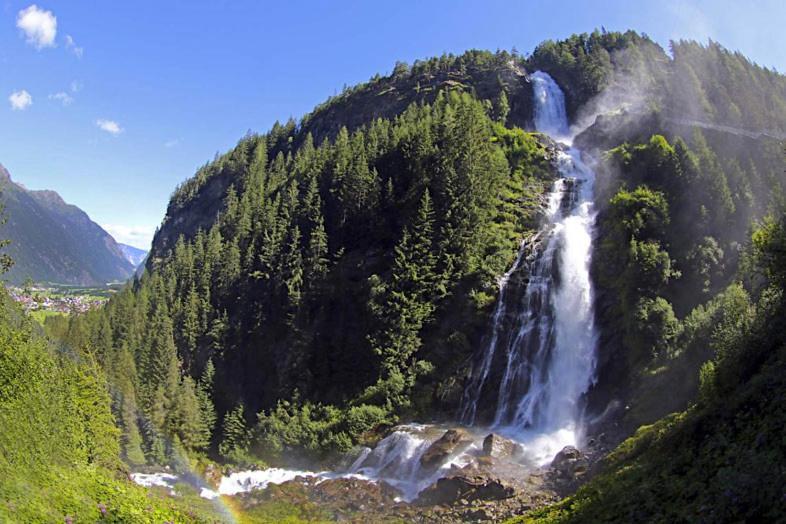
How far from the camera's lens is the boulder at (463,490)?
2931 cm

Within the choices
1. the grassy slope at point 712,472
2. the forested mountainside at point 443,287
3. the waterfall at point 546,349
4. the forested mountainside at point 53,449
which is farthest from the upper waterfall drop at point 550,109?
the forested mountainside at point 53,449

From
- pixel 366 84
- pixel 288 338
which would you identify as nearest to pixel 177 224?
pixel 366 84

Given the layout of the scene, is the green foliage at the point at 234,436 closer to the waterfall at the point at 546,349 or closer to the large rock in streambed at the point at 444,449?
the large rock in streambed at the point at 444,449

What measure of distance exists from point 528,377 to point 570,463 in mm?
12197

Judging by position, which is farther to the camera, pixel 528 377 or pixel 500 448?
pixel 528 377

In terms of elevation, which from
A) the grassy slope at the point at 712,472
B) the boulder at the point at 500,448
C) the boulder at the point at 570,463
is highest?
the grassy slope at the point at 712,472

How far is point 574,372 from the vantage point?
40.8 meters

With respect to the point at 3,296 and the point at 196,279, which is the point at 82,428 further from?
the point at 196,279

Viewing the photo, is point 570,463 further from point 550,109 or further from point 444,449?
point 550,109

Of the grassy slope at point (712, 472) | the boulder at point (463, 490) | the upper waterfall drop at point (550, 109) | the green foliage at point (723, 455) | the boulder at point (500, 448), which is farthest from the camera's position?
the upper waterfall drop at point (550, 109)

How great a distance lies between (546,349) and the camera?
42906 millimetres

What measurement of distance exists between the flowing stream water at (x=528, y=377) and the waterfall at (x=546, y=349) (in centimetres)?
8

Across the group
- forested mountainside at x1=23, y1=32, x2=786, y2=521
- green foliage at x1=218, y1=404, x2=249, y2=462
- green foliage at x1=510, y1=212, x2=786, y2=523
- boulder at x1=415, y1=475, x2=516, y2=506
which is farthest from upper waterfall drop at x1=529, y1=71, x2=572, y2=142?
green foliage at x1=510, y1=212, x2=786, y2=523

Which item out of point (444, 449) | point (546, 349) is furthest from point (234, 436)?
point (546, 349)
